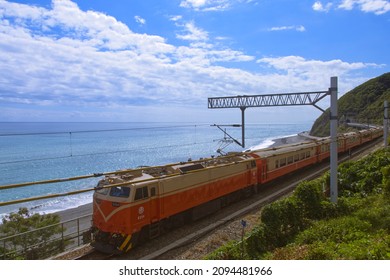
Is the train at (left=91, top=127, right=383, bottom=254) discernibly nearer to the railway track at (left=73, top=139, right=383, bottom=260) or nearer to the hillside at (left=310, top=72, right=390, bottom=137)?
the railway track at (left=73, top=139, right=383, bottom=260)

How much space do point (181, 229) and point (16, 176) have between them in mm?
63386

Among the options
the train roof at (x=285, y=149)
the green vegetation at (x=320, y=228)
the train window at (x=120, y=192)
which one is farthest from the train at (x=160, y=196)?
the green vegetation at (x=320, y=228)

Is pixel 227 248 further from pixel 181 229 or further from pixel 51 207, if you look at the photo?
pixel 51 207

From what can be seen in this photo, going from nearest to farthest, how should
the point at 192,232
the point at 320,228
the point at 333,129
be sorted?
1. the point at 320,228
2. the point at 192,232
3. the point at 333,129

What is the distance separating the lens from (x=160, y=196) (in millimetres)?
14852

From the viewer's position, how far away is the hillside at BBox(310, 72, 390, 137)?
10325 centimetres

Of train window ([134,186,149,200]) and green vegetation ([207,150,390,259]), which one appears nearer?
green vegetation ([207,150,390,259])

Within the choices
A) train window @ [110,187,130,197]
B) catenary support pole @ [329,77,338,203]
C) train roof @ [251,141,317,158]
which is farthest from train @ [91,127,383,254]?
catenary support pole @ [329,77,338,203]

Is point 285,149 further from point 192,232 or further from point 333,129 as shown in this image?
point 192,232

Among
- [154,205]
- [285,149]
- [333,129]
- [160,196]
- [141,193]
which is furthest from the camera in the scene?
[285,149]

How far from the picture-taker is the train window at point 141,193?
1377 cm

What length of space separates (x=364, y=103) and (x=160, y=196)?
122168mm

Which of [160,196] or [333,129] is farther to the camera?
[333,129]

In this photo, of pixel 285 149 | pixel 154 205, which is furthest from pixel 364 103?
pixel 154 205
